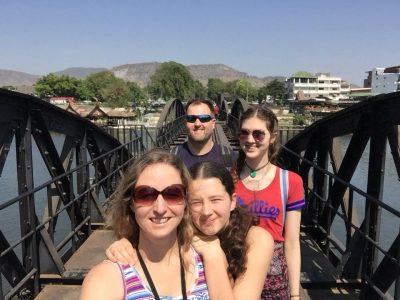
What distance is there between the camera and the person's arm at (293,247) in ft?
7.91

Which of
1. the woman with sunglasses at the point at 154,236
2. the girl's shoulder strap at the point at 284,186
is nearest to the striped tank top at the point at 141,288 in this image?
the woman with sunglasses at the point at 154,236

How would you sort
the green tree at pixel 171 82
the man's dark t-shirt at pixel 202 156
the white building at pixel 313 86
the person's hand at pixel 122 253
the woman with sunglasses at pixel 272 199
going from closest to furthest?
the person's hand at pixel 122 253, the woman with sunglasses at pixel 272 199, the man's dark t-shirt at pixel 202 156, the green tree at pixel 171 82, the white building at pixel 313 86

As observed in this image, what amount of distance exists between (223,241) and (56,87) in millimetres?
132715

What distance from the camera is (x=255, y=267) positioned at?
1.73 metres

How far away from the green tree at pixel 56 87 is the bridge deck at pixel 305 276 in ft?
421

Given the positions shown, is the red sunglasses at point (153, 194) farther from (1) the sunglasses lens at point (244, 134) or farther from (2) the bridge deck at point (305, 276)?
(2) the bridge deck at point (305, 276)

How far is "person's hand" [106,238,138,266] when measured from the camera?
5.17ft

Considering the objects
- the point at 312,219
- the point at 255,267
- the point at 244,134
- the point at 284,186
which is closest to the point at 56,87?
the point at 312,219

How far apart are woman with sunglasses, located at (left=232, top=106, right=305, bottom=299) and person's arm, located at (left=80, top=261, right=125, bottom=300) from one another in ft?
3.18

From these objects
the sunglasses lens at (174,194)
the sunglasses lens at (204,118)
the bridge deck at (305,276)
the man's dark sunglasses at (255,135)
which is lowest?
the bridge deck at (305,276)

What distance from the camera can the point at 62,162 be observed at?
19.5 feet

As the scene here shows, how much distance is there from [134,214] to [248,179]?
0.92 m

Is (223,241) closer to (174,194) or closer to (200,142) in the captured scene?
(174,194)

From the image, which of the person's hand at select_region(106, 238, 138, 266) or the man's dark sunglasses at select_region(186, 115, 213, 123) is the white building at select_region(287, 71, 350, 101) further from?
the person's hand at select_region(106, 238, 138, 266)
